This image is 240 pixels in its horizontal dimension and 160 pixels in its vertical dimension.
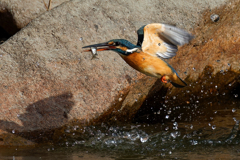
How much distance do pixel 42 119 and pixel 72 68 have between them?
0.59m

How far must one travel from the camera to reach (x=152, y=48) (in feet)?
7.09

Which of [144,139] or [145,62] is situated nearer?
[145,62]

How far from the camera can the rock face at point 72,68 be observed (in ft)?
10.2

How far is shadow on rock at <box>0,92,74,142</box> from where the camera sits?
3.04 meters

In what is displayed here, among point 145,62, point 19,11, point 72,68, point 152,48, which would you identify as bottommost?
point 145,62

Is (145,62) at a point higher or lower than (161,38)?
lower

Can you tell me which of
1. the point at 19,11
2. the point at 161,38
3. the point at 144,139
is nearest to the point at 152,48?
the point at 161,38

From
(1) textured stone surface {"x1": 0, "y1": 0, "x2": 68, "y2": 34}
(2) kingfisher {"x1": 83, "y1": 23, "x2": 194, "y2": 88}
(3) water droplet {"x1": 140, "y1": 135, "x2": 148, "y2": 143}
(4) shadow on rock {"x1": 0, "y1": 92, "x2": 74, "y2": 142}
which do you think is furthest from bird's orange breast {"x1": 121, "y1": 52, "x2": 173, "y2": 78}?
(1) textured stone surface {"x1": 0, "y1": 0, "x2": 68, "y2": 34}

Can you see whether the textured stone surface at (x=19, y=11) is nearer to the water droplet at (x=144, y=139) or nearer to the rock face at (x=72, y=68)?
the rock face at (x=72, y=68)

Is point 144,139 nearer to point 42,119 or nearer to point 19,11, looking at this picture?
point 42,119

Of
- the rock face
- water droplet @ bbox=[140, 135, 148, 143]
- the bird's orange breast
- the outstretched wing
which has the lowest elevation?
water droplet @ bbox=[140, 135, 148, 143]

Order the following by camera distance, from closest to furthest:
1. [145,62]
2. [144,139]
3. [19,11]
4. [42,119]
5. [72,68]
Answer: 1. [145,62]
2. [144,139]
3. [42,119]
4. [72,68]
5. [19,11]

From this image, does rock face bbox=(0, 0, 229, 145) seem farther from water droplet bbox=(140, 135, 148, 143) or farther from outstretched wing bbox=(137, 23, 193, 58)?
outstretched wing bbox=(137, 23, 193, 58)

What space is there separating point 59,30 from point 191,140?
5.75 ft
